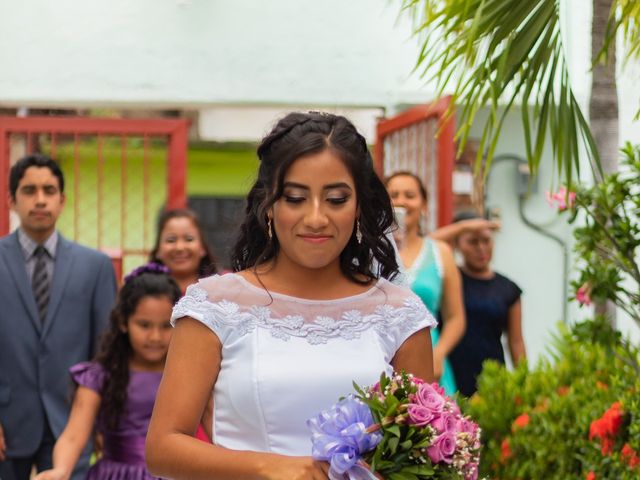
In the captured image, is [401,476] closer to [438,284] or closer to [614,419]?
[614,419]

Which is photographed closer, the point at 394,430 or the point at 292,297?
the point at 394,430

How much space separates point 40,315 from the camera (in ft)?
20.2

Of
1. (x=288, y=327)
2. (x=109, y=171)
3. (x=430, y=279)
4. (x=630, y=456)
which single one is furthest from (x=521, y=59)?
(x=109, y=171)

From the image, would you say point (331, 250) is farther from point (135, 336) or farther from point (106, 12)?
point (106, 12)

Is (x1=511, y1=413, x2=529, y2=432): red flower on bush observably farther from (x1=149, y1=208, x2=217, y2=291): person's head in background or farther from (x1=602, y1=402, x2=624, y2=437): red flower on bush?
(x1=149, y1=208, x2=217, y2=291): person's head in background

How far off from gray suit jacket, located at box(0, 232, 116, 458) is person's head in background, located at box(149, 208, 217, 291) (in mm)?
418

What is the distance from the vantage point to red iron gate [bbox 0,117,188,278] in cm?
909

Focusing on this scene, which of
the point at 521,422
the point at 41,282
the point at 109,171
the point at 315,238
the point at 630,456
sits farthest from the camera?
the point at 109,171

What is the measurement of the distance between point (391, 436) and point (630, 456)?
194cm

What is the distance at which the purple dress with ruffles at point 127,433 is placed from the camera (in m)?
5.16

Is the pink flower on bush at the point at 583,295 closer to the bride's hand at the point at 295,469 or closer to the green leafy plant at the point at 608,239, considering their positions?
the green leafy plant at the point at 608,239

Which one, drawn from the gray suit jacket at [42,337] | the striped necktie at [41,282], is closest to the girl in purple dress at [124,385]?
the gray suit jacket at [42,337]

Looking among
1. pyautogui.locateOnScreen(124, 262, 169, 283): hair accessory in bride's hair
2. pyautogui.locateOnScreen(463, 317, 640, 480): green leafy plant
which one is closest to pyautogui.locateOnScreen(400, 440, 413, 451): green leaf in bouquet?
pyautogui.locateOnScreen(463, 317, 640, 480): green leafy plant

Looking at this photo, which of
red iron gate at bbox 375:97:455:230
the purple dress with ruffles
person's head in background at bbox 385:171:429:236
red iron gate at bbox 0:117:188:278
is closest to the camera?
the purple dress with ruffles
